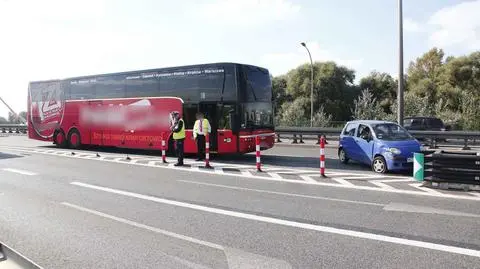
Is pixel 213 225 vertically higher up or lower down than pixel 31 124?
lower down

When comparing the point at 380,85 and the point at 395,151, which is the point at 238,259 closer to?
the point at 395,151

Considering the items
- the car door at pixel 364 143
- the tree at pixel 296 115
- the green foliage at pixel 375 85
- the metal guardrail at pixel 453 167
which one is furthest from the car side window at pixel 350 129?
the green foliage at pixel 375 85

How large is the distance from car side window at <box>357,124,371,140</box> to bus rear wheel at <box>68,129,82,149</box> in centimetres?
1510

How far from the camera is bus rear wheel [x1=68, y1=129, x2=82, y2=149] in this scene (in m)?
22.6

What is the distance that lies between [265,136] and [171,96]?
4.30 m

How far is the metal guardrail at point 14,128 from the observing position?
47.8m

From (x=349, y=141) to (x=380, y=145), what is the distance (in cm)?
203

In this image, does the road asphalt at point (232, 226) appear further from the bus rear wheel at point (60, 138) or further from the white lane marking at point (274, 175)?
the bus rear wheel at point (60, 138)

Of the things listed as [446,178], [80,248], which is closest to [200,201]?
[80,248]

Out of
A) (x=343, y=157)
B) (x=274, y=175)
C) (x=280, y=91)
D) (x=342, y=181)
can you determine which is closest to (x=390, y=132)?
(x=343, y=157)

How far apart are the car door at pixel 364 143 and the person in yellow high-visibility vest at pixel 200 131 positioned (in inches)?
199

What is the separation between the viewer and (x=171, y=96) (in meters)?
17.6

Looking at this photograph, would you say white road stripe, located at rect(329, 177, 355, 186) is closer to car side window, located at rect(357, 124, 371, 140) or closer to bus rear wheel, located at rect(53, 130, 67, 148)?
car side window, located at rect(357, 124, 371, 140)

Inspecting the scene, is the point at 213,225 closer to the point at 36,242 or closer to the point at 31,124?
the point at 36,242
